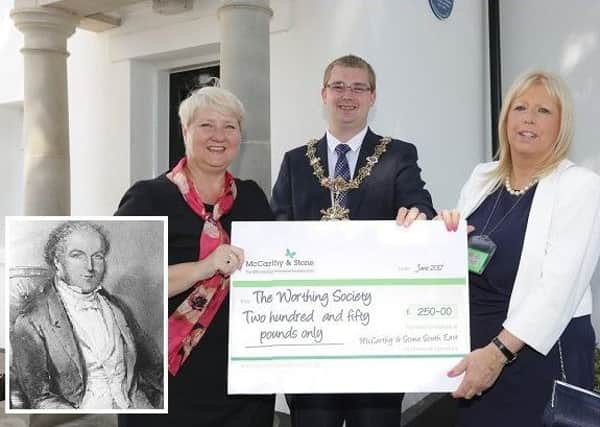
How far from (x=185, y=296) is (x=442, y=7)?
4402 mm

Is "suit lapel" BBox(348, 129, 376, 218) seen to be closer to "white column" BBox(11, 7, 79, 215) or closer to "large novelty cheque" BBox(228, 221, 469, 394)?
"large novelty cheque" BBox(228, 221, 469, 394)

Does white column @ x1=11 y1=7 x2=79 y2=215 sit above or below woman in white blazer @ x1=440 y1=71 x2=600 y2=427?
above

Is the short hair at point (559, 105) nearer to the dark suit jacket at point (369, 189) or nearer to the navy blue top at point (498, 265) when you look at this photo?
the navy blue top at point (498, 265)

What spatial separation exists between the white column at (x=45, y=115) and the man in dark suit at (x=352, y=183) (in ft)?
11.4

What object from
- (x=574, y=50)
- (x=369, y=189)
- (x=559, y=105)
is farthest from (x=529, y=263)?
(x=574, y=50)

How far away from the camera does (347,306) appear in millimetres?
2158

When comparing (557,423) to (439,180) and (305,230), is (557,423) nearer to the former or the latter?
(305,230)

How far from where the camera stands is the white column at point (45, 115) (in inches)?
211

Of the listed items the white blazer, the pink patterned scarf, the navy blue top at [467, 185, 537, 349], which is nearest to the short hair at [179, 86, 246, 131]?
the pink patterned scarf

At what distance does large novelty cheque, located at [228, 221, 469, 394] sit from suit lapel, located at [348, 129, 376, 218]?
0.37m

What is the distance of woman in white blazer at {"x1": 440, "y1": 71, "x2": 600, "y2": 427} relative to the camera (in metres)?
1.98

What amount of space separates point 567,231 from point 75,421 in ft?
15.5

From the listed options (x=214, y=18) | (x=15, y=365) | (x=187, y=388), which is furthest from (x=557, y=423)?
(x=214, y=18)

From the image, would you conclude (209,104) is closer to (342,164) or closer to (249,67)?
(342,164)
